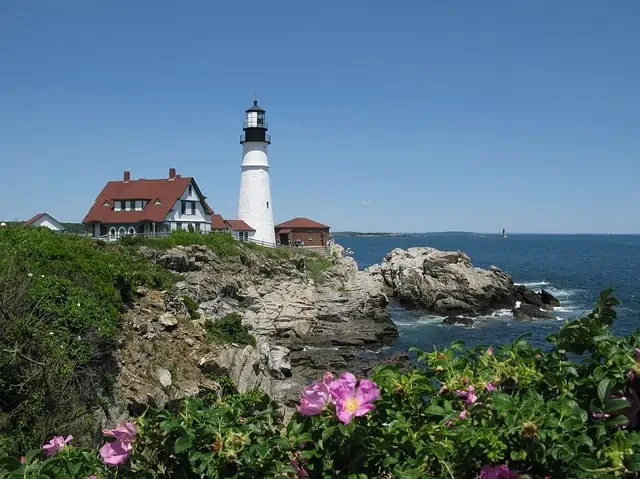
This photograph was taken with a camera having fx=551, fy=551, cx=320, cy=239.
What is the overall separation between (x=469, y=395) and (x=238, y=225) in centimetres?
4917

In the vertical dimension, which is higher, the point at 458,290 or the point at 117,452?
the point at 117,452

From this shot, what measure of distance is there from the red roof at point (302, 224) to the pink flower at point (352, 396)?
207 feet

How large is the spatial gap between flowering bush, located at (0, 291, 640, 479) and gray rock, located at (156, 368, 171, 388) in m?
11.1

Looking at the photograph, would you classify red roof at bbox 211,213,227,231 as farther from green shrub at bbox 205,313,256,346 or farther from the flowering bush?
the flowering bush

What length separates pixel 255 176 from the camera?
171 feet

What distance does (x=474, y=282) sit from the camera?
4612 cm

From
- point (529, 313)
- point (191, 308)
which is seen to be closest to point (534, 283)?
point (529, 313)

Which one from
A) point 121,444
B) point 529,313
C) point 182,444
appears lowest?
point 529,313

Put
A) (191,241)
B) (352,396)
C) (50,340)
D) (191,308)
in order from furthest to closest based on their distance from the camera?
1. (191,241)
2. (191,308)
3. (50,340)
4. (352,396)

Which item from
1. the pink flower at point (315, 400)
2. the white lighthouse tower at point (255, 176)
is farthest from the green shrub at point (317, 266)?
the pink flower at point (315, 400)

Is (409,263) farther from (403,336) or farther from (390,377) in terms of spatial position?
(390,377)

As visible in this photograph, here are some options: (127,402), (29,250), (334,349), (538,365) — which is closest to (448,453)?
(538,365)

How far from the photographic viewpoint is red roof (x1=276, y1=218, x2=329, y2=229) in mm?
66562

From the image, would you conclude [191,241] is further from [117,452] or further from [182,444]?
[182,444]
